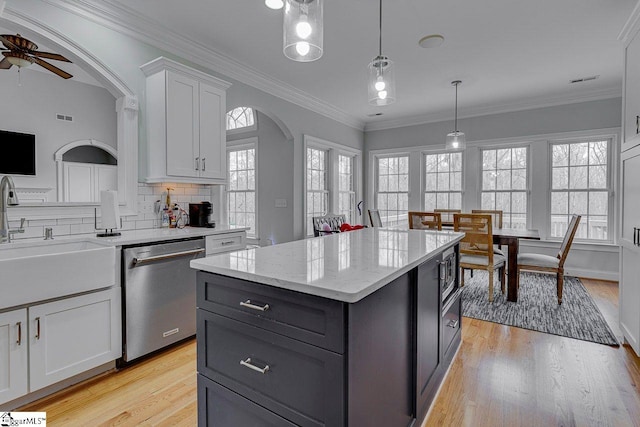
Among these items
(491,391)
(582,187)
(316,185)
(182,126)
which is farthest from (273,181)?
(582,187)

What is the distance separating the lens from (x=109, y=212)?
8.03 feet

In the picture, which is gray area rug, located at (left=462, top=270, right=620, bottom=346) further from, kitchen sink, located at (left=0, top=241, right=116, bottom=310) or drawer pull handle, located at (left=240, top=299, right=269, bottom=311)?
kitchen sink, located at (left=0, top=241, right=116, bottom=310)

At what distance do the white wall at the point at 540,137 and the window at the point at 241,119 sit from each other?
2942 millimetres

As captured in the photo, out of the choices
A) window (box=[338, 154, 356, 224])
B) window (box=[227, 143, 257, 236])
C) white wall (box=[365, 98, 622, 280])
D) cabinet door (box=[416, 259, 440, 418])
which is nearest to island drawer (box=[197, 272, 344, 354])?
cabinet door (box=[416, 259, 440, 418])

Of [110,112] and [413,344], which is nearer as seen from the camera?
[413,344]

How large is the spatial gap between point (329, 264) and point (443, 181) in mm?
5208

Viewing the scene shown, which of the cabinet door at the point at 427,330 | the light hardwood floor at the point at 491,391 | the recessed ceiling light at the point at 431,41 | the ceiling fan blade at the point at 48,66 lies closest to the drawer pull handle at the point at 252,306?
the cabinet door at the point at 427,330

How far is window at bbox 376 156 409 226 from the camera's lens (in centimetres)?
634

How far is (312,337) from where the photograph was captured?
1.02 metres

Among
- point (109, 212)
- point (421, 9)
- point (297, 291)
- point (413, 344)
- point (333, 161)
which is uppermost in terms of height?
point (421, 9)

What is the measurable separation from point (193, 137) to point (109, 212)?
984 millimetres

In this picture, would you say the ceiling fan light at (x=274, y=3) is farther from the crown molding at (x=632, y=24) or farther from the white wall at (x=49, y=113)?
the crown molding at (x=632, y=24)

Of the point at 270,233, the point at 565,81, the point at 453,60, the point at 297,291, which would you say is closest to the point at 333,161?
the point at 270,233

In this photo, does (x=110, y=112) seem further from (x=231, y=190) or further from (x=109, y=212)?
(x=231, y=190)
